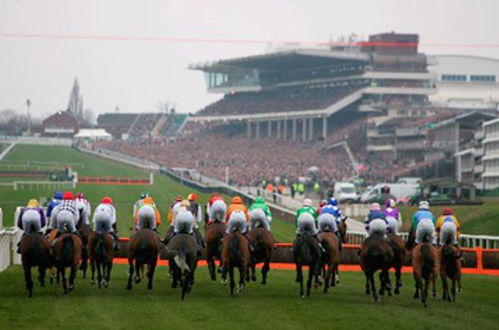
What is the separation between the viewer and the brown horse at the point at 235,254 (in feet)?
79.6

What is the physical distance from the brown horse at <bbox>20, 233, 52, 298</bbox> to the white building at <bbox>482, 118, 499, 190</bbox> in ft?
196

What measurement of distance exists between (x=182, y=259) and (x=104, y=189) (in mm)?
56941

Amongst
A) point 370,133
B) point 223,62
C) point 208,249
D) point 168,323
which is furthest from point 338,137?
point 168,323

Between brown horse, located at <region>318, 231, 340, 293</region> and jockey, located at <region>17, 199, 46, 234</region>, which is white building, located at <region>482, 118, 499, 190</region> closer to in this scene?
brown horse, located at <region>318, 231, 340, 293</region>

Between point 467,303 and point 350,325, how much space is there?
469 centimetres

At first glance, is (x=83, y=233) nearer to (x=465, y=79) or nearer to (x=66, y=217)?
(x=66, y=217)

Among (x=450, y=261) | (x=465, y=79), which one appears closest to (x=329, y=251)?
(x=450, y=261)

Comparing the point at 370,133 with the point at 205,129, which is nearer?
the point at 370,133

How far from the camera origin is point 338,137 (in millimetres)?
130500

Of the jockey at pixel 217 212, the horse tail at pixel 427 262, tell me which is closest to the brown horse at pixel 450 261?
the horse tail at pixel 427 262

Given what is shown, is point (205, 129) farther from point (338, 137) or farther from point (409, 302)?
point (409, 302)

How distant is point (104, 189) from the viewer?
80062 millimetres

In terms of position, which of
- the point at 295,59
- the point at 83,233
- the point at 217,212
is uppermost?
the point at 295,59

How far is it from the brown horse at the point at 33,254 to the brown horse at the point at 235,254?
3.54 meters
